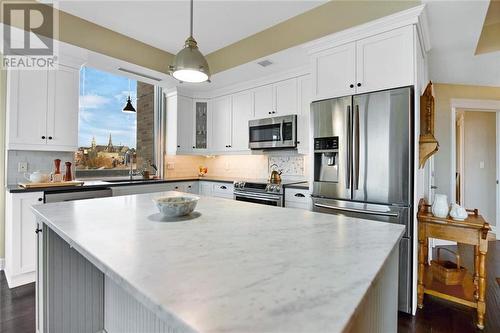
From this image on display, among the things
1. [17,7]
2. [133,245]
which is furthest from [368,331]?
[17,7]

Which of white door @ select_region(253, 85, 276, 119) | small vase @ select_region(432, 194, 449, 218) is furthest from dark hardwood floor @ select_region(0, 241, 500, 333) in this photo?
white door @ select_region(253, 85, 276, 119)

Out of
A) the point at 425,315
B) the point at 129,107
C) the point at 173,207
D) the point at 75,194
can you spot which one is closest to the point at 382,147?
the point at 425,315

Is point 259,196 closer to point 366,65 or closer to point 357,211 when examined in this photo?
point 357,211

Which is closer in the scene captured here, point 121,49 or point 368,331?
point 368,331

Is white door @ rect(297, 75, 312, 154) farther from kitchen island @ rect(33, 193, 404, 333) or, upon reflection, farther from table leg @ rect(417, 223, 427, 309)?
kitchen island @ rect(33, 193, 404, 333)

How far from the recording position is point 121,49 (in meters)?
3.15

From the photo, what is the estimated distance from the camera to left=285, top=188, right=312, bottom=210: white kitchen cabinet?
115 inches

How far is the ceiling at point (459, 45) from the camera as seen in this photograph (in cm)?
206

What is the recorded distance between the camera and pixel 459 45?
105 inches

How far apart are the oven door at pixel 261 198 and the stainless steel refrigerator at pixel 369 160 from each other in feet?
2.07

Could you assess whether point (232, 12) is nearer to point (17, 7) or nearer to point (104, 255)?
point (17, 7)

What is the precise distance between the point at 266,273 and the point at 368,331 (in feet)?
2.27

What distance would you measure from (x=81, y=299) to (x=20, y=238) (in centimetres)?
144

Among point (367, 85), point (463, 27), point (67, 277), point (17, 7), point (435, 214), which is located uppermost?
point (17, 7)
